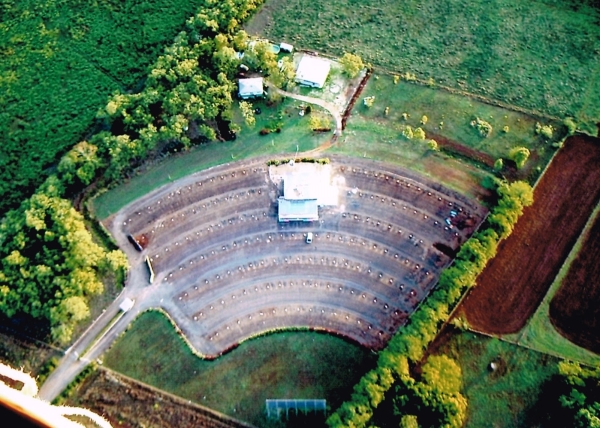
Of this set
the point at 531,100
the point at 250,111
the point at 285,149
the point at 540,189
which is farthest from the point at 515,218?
the point at 250,111

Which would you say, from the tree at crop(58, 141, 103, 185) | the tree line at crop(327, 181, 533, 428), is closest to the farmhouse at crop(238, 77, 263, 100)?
the tree at crop(58, 141, 103, 185)

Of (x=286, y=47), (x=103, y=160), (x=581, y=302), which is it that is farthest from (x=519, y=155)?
(x=103, y=160)

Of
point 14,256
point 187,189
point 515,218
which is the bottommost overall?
point 14,256

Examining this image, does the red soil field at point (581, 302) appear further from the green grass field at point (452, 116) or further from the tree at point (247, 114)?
the tree at point (247, 114)

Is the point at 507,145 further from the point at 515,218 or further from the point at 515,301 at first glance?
the point at 515,301

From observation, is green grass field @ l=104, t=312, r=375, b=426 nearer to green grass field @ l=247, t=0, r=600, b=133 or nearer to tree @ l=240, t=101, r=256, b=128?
tree @ l=240, t=101, r=256, b=128

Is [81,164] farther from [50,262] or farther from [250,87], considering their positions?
[250,87]
